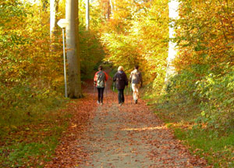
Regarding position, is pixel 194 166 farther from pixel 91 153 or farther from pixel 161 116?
pixel 161 116

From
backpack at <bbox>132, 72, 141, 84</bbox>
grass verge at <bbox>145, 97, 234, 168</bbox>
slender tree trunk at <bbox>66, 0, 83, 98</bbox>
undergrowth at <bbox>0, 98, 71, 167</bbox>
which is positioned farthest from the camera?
slender tree trunk at <bbox>66, 0, 83, 98</bbox>

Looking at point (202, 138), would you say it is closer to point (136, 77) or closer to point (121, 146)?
point (121, 146)

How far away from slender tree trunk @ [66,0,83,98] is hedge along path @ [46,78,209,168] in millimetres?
8643

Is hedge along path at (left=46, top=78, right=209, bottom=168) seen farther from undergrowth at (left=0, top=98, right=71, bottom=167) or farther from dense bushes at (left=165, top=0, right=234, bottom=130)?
dense bushes at (left=165, top=0, right=234, bottom=130)

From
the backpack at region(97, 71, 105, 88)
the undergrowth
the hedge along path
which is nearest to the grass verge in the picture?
the hedge along path

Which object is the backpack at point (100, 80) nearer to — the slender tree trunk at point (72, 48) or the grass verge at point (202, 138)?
the slender tree trunk at point (72, 48)

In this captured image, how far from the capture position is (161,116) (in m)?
12.3

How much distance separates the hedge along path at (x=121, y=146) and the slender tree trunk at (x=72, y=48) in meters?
8.64

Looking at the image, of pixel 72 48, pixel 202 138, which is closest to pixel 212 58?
pixel 202 138

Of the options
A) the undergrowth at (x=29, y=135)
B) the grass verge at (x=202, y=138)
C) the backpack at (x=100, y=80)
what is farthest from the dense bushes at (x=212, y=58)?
the backpack at (x=100, y=80)

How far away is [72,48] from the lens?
19.9 meters

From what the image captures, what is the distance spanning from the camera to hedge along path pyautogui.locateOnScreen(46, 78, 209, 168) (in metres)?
6.51

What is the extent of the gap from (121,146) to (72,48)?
12.8 meters

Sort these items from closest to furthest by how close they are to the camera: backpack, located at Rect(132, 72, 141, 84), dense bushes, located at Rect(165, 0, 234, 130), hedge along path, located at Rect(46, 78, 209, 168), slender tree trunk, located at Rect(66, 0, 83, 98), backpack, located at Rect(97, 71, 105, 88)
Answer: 1. hedge along path, located at Rect(46, 78, 209, 168)
2. dense bushes, located at Rect(165, 0, 234, 130)
3. backpack, located at Rect(97, 71, 105, 88)
4. backpack, located at Rect(132, 72, 141, 84)
5. slender tree trunk, located at Rect(66, 0, 83, 98)
